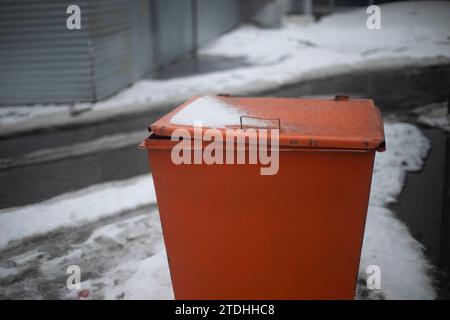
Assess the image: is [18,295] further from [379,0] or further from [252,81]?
[379,0]

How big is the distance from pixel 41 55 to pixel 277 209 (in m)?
7.59

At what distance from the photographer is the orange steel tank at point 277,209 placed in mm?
2203

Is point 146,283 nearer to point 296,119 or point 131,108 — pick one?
point 296,119

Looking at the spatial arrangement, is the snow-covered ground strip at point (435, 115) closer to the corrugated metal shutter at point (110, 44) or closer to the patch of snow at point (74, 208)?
the patch of snow at point (74, 208)

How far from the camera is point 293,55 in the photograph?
13.8 m

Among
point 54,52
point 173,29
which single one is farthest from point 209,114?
A: point 173,29

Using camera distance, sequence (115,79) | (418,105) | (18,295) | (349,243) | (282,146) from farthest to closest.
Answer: (115,79) < (418,105) < (18,295) < (349,243) < (282,146)

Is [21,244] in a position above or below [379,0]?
below

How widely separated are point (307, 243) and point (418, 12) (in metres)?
20.5

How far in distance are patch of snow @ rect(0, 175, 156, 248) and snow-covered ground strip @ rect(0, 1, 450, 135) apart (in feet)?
9.71

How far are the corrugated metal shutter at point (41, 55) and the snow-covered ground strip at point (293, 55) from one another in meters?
0.35

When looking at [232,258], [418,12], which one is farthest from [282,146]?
[418,12]

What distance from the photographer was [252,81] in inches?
407

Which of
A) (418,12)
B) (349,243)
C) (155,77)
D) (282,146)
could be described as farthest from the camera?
(418,12)
